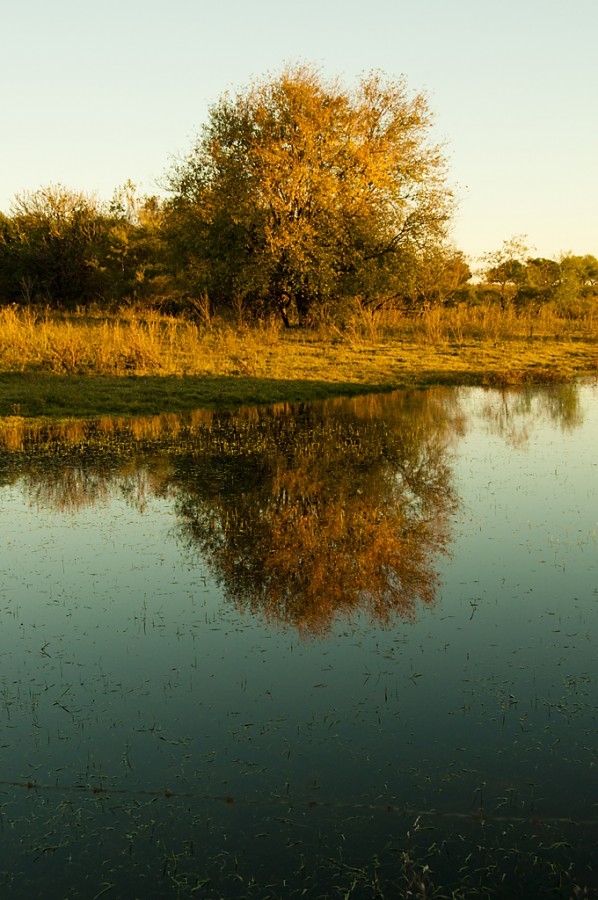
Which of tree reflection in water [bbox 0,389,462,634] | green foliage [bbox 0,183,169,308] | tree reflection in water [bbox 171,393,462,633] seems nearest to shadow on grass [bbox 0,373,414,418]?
tree reflection in water [bbox 0,389,462,634]

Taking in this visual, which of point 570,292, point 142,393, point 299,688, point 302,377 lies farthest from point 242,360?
point 570,292

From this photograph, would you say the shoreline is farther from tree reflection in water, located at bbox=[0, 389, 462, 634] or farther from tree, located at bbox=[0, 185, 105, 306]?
tree, located at bbox=[0, 185, 105, 306]

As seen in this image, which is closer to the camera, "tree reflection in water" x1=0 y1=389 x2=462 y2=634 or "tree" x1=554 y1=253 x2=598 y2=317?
"tree reflection in water" x1=0 y1=389 x2=462 y2=634

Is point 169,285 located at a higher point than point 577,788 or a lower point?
higher

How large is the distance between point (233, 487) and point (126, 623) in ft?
19.4

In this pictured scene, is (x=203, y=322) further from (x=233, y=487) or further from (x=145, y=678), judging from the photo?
(x=145, y=678)

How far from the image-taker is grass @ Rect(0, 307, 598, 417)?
972 inches

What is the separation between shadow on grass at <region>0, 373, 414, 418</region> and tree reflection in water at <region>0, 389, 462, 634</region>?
4.87 feet

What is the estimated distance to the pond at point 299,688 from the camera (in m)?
4.75

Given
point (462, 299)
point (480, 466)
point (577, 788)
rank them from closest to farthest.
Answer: point (577, 788)
point (480, 466)
point (462, 299)

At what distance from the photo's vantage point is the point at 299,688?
667 centimetres

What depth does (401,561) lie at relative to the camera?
9.82m

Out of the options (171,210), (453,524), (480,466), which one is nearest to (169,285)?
(171,210)

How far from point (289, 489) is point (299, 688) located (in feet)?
23.1
